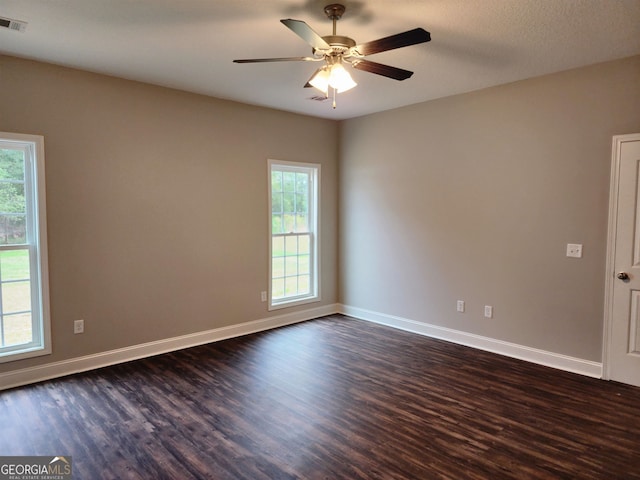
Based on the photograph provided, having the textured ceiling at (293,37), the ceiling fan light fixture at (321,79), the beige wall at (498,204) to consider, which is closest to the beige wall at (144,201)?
the textured ceiling at (293,37)

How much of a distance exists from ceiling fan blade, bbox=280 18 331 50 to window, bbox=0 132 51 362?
2.56 metres

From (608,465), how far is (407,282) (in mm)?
2798

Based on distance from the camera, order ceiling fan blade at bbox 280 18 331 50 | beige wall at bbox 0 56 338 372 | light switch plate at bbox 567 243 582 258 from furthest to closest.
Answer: light switch plate at bbox 567 243 582 258
beige wall at bbox 0 56 338 372
ceiling fan blade at bbox 280 18 331 50

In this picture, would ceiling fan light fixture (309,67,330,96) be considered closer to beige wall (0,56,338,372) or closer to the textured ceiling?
the textured ceiling

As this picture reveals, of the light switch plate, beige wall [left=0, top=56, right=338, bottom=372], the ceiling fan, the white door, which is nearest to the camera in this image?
the ceiling fan

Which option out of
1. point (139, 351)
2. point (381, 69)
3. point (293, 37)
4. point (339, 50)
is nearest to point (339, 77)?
point (339, 50)

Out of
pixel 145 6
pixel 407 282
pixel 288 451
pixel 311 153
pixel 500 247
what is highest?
pixel 145 6

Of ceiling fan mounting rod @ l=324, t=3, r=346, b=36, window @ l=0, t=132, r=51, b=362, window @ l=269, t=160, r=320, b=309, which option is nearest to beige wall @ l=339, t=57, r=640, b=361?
window @ l=269, t=160, r=320, b=309

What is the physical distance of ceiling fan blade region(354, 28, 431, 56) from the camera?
6.66 ft

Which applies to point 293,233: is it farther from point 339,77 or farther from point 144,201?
Result: point 339,77

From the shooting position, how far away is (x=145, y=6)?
246cm

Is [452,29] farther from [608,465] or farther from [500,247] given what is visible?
[608,465]

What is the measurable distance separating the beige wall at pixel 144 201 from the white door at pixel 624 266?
3421mm

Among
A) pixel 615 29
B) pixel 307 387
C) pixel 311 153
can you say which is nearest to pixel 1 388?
pixel 307 387
